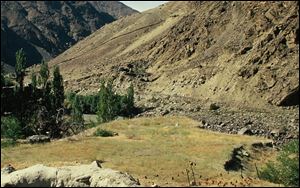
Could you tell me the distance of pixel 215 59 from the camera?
101812mm

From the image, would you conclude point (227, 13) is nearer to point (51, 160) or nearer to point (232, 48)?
point (232, 48)

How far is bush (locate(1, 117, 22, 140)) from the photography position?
2225 inches

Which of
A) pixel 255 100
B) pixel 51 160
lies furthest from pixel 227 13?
pixel 51 160

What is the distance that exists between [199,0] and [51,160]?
109 m

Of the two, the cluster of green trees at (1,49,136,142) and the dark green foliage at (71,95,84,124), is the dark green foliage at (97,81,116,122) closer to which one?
the cluster of green trees at (1,49,136,142)

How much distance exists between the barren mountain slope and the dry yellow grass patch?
99.1ft

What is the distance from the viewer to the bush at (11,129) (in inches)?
2225

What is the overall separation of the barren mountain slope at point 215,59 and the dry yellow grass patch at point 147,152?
99.1 feet

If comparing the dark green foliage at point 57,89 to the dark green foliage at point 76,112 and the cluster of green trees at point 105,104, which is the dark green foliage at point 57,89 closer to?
the dark green foliage at point 76,112

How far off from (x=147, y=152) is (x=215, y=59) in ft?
198

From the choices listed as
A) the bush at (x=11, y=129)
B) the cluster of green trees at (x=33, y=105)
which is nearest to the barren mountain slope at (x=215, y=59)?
the cluster of green trees at (x=33, y=105)

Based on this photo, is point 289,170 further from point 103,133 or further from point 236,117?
point 236,117

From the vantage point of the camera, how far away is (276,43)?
9250 cm

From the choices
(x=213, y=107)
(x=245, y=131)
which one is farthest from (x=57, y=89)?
(x=245, y=131)
